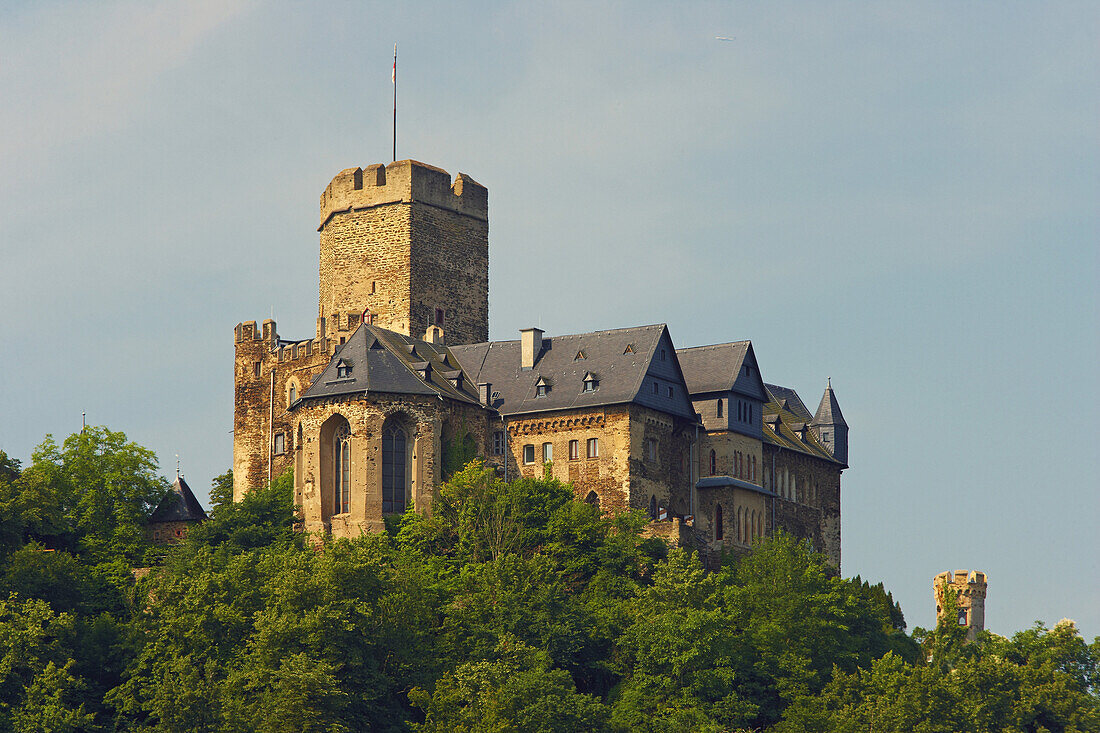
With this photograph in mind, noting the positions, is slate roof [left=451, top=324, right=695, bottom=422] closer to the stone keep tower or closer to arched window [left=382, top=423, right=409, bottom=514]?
arched window [left=382, top=423, right=409, bottom=514]

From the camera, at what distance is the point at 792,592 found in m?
88.4

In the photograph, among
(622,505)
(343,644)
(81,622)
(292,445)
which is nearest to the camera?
(343,644)

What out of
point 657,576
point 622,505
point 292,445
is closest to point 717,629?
point 657,576

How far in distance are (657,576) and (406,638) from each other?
371 inches


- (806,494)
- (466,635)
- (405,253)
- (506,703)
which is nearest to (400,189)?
(405,253)

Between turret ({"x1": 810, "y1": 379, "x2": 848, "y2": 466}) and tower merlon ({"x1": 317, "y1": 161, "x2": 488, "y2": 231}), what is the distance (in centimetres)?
1715

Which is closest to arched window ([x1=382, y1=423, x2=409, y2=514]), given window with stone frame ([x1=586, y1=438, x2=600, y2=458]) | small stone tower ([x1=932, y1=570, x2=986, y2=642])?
window with stone frame ([x1=586, y1=438, x2=600, y2=458])

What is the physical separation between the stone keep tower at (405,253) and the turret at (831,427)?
1529 cm

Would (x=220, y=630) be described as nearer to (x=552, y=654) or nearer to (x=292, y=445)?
(x=552, y=654)

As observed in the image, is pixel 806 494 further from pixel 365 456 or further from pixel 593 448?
pixel 365 456

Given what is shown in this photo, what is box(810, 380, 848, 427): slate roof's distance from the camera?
10956 centimetres

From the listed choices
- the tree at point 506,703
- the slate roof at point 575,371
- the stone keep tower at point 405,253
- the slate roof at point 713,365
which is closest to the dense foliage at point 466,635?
the tree at point 506,703

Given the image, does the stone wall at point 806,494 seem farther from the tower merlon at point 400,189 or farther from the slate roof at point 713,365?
the tower merlon at point 400,189

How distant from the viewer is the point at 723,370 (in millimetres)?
98250
